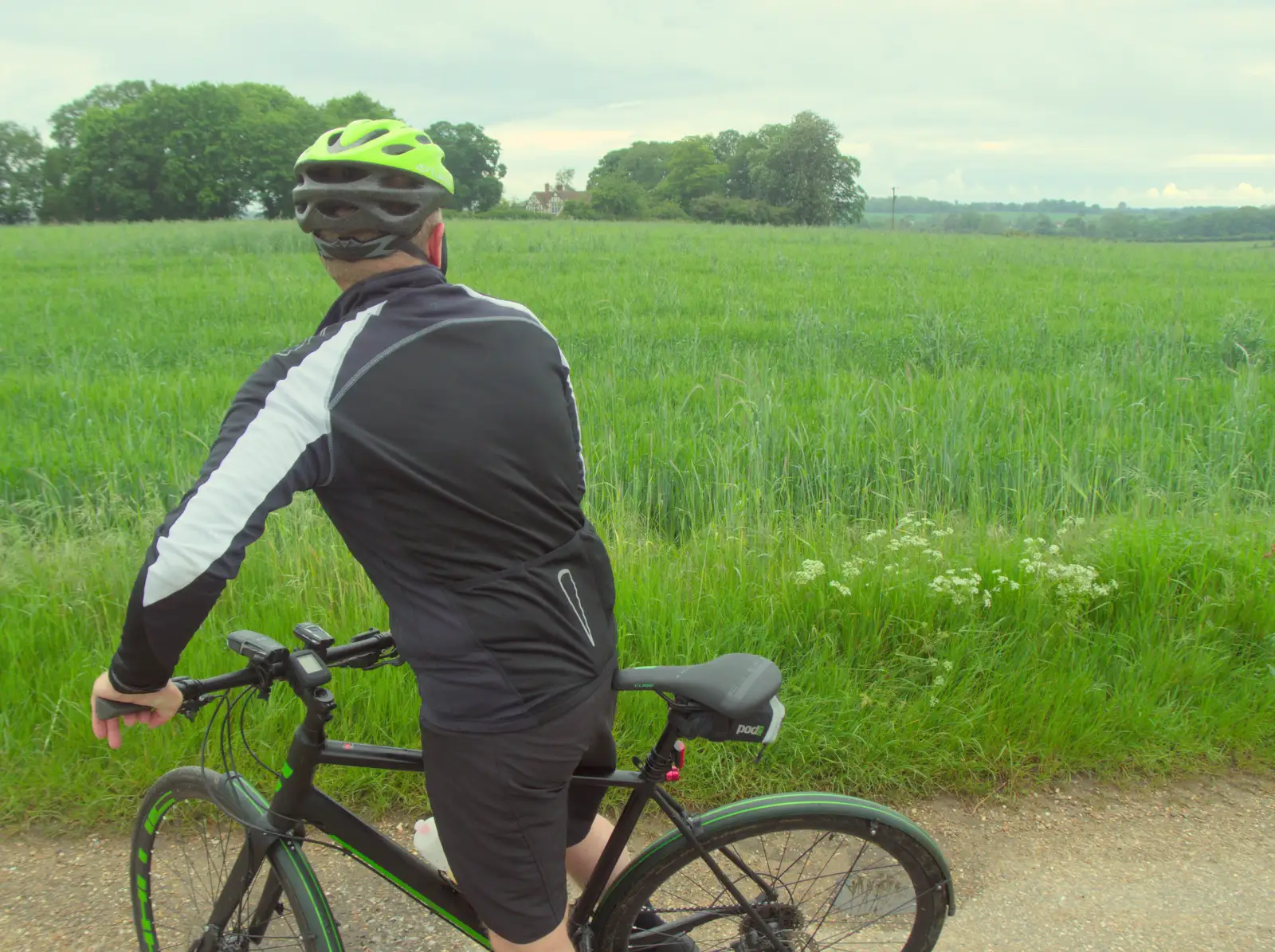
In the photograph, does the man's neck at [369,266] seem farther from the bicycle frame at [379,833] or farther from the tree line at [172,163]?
the tree line at [172,163]

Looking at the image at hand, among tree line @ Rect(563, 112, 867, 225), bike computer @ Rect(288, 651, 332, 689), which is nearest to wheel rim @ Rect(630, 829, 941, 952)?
bike computer @ Rect(288, 651, 332, 689)

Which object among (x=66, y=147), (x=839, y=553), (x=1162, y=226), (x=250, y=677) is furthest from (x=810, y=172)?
(x=250, y=677)

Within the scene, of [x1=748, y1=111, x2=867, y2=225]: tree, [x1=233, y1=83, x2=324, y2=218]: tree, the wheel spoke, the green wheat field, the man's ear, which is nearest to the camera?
the man's ear

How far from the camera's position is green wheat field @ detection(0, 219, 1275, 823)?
10.5 feet

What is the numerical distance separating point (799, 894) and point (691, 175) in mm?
92596

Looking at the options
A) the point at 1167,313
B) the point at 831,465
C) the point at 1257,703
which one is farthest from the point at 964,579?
the point at 1167,313

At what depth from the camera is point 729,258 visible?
779 inches

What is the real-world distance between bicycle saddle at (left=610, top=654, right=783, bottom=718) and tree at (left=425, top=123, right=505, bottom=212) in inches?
2930

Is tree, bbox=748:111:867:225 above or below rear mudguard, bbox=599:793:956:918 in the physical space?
above

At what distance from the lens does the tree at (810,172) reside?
8244 cm

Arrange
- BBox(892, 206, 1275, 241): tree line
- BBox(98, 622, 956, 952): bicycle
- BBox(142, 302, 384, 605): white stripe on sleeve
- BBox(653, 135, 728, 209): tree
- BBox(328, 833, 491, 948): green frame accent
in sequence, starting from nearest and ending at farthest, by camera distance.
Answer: BBox(142, 302, 384, 605): white stripe on sleeve
BBox(98, 622, 956, 952): bicycle
BBox(328, 833, 491, 948): green frame accent
BBox(892, 206, 1275, 241): tree line
BBox(653, 135, 728, 209): tree

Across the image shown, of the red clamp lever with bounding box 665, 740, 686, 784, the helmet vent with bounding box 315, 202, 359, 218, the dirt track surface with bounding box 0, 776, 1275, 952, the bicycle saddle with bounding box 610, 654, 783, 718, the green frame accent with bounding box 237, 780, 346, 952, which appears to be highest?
the helmet vent with bounding box 315, 202, 359, 218

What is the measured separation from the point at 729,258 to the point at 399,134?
1876 cm

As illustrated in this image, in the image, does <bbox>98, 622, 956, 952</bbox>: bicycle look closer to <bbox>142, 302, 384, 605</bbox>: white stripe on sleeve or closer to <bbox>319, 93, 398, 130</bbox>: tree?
<bbox>142, 302, 384, 605</bbox>: white stripe on sleeve
